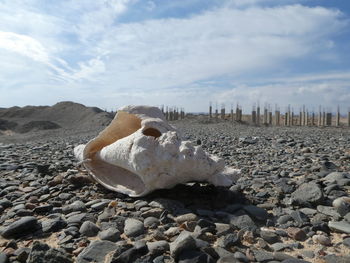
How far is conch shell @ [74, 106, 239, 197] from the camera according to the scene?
9.22 feet

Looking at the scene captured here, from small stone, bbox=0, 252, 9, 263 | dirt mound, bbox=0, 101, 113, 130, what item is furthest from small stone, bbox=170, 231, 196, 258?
dirt mound, bbox=0, 101, 113, 130

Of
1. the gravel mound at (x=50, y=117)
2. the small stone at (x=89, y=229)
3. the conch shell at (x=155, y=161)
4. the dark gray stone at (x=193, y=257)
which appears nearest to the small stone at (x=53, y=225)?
the small stone at (x=89, y=229)

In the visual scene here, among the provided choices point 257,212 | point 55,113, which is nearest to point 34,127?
point 55,113

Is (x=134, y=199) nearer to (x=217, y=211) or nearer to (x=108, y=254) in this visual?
(x=217, y=211)

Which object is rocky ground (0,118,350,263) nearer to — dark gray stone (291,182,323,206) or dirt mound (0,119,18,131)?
dark gray stone (291,182,323,206)

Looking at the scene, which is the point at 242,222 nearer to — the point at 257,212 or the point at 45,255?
the point at 257,212

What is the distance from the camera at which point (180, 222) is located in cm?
246

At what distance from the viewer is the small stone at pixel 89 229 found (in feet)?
7.51

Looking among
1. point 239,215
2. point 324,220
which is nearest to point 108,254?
point 239,215

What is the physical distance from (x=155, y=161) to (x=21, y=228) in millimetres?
1174

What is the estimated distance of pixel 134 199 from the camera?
305 cm

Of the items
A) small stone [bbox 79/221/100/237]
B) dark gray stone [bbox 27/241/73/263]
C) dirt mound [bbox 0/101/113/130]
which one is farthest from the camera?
dirt mound [bbox 0/101/113/130]

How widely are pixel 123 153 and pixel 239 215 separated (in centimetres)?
129

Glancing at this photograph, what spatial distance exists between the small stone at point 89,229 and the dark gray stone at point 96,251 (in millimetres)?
226
